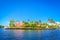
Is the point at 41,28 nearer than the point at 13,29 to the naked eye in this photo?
No

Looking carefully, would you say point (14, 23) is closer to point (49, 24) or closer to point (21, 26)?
point (21, 26)

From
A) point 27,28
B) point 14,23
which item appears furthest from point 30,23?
point 14,23

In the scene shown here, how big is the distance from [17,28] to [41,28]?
3135 mm

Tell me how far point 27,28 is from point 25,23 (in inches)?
46.6

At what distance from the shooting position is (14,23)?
23.4 metres

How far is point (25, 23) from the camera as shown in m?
23.6

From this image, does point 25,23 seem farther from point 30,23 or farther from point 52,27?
point 52,27

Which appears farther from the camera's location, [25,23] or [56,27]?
Result: [56,27]

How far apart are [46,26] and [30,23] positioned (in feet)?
6.85

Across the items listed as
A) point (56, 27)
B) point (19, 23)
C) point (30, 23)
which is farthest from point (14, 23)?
point (56, 27)

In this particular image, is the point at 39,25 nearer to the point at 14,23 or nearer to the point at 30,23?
the point at 30,23

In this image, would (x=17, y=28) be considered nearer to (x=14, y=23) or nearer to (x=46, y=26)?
(x=14, y=23)

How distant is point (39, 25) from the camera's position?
79.3ft

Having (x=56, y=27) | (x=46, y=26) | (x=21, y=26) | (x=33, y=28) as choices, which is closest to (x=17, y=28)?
(x=21, y=26)
